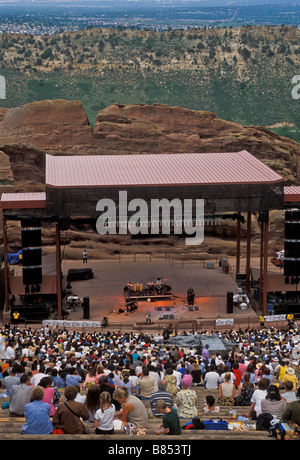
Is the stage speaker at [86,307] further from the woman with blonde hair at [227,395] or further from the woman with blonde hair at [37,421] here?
the woman with blonde hair at [37,421]

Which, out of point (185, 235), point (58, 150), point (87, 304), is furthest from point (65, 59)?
point (87, 304)

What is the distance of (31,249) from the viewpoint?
1607 inches

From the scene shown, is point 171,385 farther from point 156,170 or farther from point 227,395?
point 156,170

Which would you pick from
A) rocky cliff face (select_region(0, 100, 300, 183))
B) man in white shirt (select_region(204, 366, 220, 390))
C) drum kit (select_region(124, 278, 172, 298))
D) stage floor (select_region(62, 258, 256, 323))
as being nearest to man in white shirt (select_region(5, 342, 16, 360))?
man in white shirt (select_region(204, 366, 220, 390))

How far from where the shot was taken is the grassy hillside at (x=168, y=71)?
341 feet

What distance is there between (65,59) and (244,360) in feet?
296

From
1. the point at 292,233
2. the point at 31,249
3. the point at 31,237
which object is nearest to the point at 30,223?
the point at 31,237

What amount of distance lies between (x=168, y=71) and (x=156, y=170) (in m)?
67.7

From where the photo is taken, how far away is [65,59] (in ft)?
364

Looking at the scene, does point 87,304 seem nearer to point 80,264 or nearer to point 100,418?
point 80,264

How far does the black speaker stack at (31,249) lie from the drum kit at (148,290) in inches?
223

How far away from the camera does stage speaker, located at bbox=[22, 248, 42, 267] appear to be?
4081 cm

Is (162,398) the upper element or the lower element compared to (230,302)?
upper

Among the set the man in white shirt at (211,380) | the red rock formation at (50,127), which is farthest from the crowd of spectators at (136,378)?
the red rock formation at (50,127)
